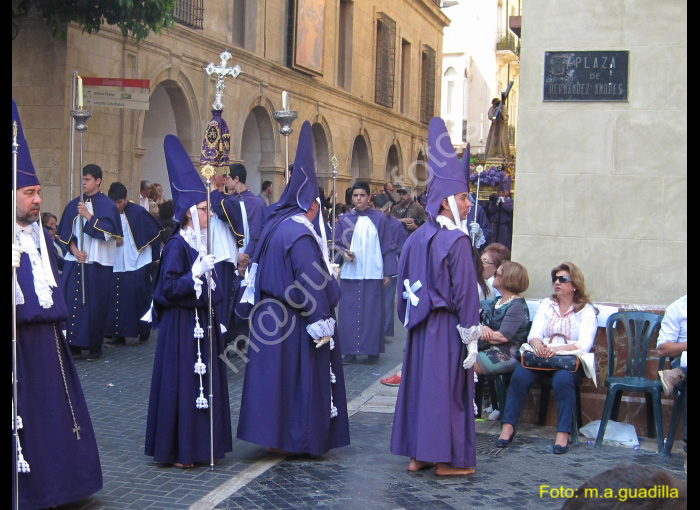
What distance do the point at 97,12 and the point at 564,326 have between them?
851 centimetres

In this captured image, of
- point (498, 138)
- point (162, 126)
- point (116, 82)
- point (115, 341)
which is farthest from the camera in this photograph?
point (162, 126)

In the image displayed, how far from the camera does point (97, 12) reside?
12.5 m

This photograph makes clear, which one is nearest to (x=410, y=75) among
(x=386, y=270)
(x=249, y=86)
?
(x=249, y=86)

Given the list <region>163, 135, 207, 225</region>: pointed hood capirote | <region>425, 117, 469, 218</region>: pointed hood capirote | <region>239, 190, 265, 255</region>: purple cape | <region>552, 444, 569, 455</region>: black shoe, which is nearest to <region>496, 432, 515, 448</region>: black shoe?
Answer: <region>552, 444, 569, 455</region>: black shoe

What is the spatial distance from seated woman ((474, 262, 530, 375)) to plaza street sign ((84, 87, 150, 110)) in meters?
6.18

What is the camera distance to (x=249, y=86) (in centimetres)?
2050

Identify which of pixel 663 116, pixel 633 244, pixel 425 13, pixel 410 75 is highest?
pixel 425 13

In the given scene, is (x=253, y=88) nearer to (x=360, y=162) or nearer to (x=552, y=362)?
(x=360, y=162)

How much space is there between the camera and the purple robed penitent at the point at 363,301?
10.3 meters

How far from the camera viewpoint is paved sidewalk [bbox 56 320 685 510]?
541 cm

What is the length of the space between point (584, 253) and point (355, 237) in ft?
11.8

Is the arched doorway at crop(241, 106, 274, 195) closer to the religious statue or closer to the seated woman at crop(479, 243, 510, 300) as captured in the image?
the religious statue

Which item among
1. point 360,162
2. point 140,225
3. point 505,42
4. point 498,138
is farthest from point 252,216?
point 505,42

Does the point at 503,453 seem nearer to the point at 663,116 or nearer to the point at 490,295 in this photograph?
the point at 490,295
